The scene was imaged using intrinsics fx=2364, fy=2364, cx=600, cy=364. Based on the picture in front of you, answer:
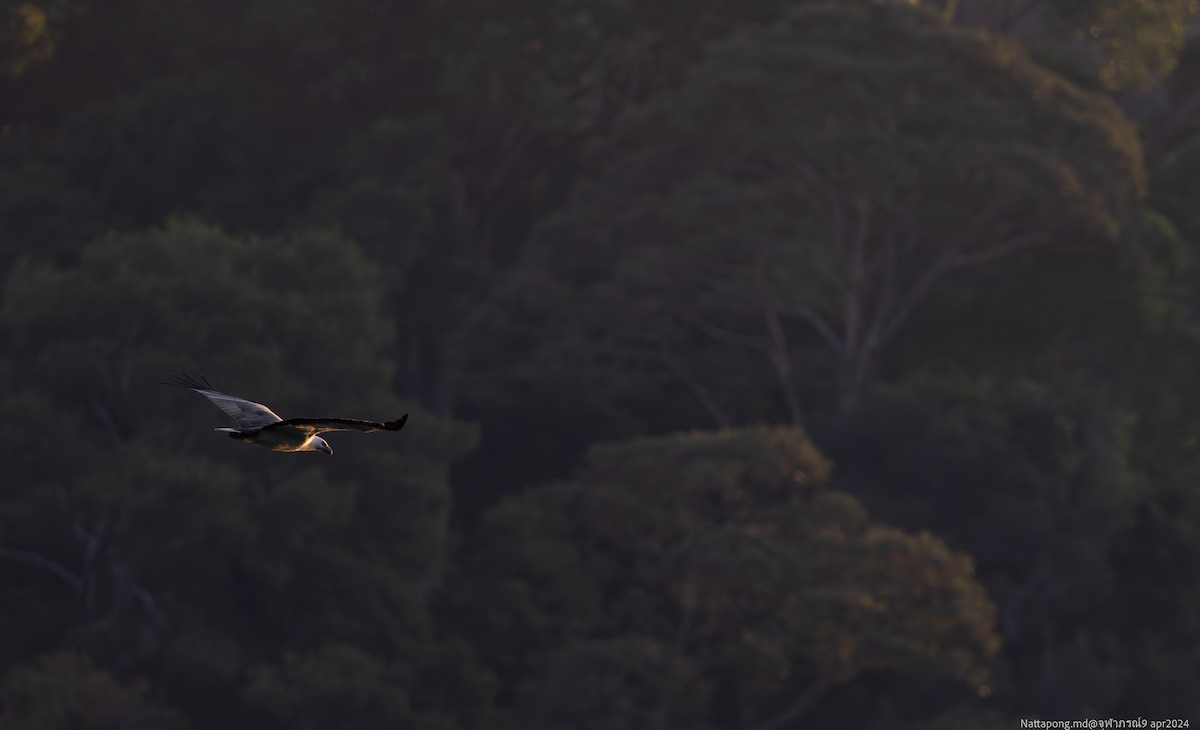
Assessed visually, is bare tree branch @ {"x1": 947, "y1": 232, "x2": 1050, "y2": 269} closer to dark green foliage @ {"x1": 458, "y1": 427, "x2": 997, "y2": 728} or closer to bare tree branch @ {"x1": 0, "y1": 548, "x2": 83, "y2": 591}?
dark green foliage @ {"x1": 458, "y1": 427, "x2": 997, "y2": 728}

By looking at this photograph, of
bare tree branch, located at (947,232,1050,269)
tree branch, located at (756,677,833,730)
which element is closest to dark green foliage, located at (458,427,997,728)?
tree branch, located at (756,677,833,730)

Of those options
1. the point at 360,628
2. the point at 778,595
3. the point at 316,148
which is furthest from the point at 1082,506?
the point at 316,148

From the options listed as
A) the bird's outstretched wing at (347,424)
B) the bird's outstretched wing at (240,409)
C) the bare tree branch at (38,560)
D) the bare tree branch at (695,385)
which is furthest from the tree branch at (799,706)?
the bird's outstretched wing at (347,424)

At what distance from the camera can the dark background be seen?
31.8 meters

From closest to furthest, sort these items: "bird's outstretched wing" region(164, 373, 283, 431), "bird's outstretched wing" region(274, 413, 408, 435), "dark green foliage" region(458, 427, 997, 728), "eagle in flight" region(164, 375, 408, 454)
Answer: "bird's outstretched wing" region(274, 413, 408, 435) → "eagle in flight" region(164, 375, 408, 454) → "bird's outstretched wing" region(164, 373, 283, 431) → "dark green foliage" region(458, 427, 997, 728)

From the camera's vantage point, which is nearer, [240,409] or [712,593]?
[240,409]

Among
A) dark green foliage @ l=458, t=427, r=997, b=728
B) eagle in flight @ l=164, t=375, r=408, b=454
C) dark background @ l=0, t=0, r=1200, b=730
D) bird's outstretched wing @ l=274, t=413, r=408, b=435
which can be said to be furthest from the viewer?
dark background @ l=0, t=0, r=1200, b=730

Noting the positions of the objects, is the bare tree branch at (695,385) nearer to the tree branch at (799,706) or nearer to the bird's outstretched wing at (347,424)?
the tree branch at (799,706)

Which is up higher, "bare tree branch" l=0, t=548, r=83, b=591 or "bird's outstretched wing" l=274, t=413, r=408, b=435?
"bird's outstretched wing" l=274, t=413, r=408, b=435

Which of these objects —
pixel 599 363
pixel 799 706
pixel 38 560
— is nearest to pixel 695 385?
pixel 599 363

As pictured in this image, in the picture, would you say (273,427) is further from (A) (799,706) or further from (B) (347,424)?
(A) (799,706)

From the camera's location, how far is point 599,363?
1447 inches

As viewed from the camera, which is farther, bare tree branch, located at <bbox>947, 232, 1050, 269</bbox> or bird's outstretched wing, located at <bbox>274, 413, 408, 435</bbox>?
bare tree branch, located at <bbox>947, 232, 1050, 269</bbox>

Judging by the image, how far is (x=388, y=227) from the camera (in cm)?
3766
